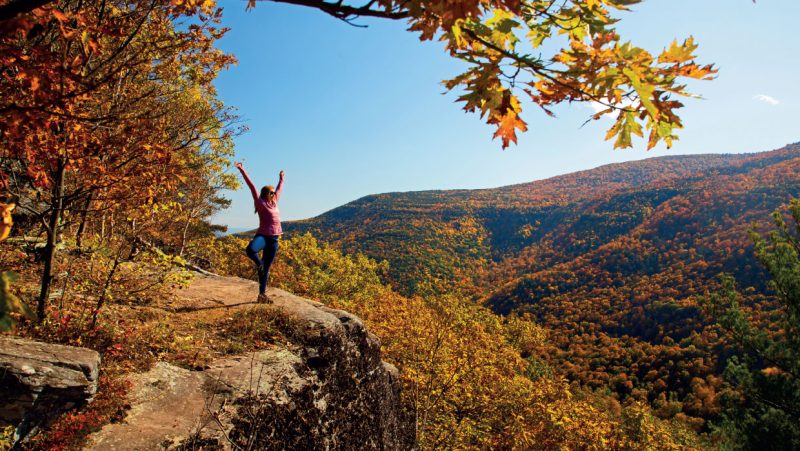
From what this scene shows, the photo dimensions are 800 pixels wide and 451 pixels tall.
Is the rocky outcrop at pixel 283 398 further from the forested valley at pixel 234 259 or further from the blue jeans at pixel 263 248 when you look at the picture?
the blue jeans at pixel 263 248

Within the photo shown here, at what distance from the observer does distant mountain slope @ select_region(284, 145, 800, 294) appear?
387 ft

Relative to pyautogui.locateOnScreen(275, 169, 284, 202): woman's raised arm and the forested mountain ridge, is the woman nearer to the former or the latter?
pyautogui.locateOnScreen(275, 169, 284, 202): woman's raised arm

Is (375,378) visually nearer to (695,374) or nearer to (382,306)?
(382,306)

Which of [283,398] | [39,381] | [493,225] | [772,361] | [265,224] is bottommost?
[772,361]

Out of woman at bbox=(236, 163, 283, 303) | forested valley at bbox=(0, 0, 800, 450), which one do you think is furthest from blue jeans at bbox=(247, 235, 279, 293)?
forested valley at bbox=(0, 0, 800, 450)

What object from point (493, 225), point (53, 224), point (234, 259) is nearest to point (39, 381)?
point (53, 224)

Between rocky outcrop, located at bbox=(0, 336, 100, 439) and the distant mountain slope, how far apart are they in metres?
77.0

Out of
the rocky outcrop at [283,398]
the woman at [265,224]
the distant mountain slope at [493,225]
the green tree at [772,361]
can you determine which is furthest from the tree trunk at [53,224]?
the distant mountain slope at [493,225]

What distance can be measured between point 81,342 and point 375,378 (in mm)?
5556

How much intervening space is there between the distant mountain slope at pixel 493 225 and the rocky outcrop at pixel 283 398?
238ft

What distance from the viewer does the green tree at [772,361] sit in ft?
33.4

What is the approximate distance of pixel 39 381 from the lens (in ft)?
11.7

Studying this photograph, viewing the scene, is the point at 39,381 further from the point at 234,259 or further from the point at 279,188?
the point at 234,259

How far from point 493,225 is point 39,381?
167 m
